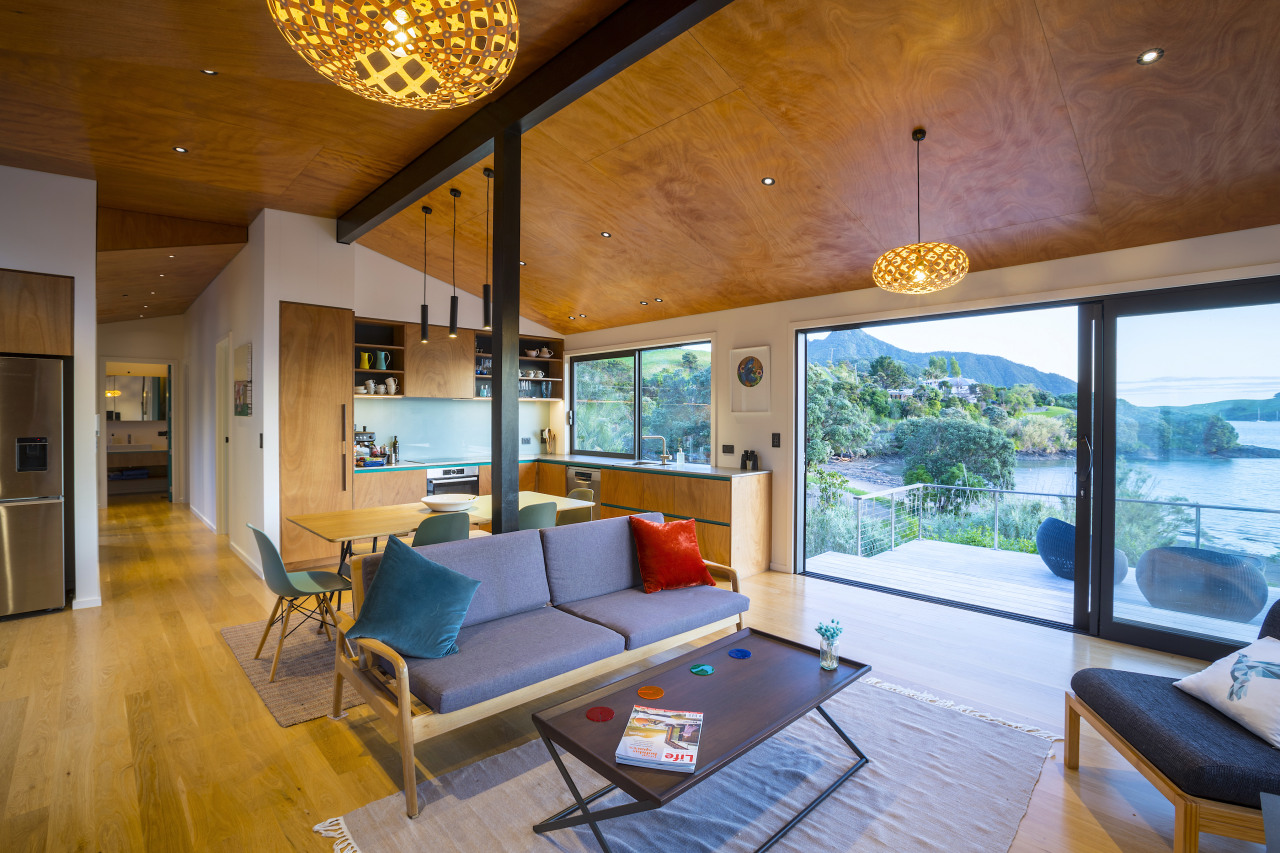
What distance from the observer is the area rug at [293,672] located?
281 centimetres

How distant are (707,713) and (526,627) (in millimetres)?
1071

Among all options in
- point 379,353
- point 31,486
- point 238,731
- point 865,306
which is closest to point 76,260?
point 31,486

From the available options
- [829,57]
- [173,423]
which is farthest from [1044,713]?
[173,423]

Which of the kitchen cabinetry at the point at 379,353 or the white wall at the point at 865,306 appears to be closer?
the white wall at the point at 865,306

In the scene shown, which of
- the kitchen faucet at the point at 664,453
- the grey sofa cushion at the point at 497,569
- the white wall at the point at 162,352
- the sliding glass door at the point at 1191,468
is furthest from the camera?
the white wall at the point at 162,352

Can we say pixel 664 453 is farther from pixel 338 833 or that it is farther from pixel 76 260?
pixel 76 260

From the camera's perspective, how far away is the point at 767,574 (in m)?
5.25

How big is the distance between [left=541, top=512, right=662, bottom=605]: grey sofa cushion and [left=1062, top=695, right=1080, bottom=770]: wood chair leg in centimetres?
206

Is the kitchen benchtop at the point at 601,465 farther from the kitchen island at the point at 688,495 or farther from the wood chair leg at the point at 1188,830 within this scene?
the wood chair leg at the point at 1188,830

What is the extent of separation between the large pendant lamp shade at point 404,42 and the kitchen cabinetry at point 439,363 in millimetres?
4932

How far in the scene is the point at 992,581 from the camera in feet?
15.8

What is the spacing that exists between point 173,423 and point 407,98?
9.93 metres

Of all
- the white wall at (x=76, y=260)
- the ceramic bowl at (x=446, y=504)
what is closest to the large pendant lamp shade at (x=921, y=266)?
the ceramic bowl at (x=446, y=504)

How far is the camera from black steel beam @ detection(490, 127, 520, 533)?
3.34 m
